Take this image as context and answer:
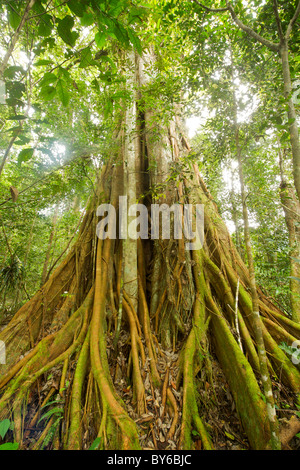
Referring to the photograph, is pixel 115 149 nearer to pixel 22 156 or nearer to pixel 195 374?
pixel 22 156

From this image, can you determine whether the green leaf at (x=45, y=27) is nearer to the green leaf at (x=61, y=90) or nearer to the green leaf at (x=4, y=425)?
the green leaf at (x=61, y=90)

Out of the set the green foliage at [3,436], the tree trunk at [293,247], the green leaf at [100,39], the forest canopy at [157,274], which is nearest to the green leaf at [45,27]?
the forest canopy at [157,274]

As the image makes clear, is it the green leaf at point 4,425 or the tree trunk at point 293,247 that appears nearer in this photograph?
the green leaf at point 4,425

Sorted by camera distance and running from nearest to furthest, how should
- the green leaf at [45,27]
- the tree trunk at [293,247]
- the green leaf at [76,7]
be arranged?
1. the green leaf at [76,7]
2. the green leaf at [45,27]
3. the tree trunk at [293,247]

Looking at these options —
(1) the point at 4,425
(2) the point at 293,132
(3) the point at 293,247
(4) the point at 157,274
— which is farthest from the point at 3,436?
(3) the point at 293,247

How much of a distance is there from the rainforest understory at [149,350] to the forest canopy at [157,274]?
2 centimetres

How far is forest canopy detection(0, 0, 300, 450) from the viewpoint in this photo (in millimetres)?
1566

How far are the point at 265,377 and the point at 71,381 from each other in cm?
188

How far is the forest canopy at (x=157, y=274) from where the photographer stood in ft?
5.14

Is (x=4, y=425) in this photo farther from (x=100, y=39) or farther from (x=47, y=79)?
(x=100, y=39)

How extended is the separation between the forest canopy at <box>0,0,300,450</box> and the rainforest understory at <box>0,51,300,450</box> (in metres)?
0.02

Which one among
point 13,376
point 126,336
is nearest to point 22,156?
point 13,376

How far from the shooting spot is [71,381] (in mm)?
2219

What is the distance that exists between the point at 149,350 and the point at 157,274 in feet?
3.54
